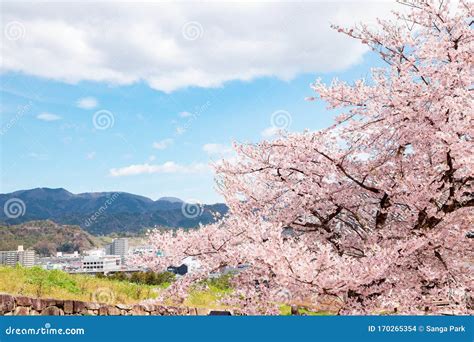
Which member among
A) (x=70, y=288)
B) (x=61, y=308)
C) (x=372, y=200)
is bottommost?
(x=61, y=308)

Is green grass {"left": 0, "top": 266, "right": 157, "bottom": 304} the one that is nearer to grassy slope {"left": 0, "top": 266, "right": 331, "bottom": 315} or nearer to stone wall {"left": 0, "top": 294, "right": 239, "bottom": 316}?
grassy slope {"left": 0, "top": 266, "right": 331, "bottom": 315}

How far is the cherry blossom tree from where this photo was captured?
208 inches

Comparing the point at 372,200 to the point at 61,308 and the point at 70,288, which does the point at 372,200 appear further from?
the point at 70,288

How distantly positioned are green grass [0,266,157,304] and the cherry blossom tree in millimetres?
3209

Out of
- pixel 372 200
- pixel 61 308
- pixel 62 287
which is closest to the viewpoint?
pixel 372 200

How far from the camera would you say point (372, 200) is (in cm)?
707

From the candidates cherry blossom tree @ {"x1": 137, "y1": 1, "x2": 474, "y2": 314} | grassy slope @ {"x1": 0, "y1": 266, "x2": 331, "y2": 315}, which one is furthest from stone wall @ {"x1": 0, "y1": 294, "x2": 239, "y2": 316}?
cherry blossom tree @ {"x1": 137, "y1": 1, "x2": 474, "y2": 314}

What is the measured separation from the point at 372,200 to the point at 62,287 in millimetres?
6438

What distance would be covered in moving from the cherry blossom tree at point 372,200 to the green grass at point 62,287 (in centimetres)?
321

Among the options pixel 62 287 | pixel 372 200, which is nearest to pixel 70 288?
pixel 62 287

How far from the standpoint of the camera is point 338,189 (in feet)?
21.5

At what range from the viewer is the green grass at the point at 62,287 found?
28.7 feet

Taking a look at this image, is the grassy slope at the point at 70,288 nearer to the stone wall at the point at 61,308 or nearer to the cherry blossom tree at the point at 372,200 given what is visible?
the stone wall at the point at 61,308

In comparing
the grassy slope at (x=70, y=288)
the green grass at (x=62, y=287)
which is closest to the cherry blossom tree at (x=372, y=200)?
the grassy slope at (x=70, y=288)
